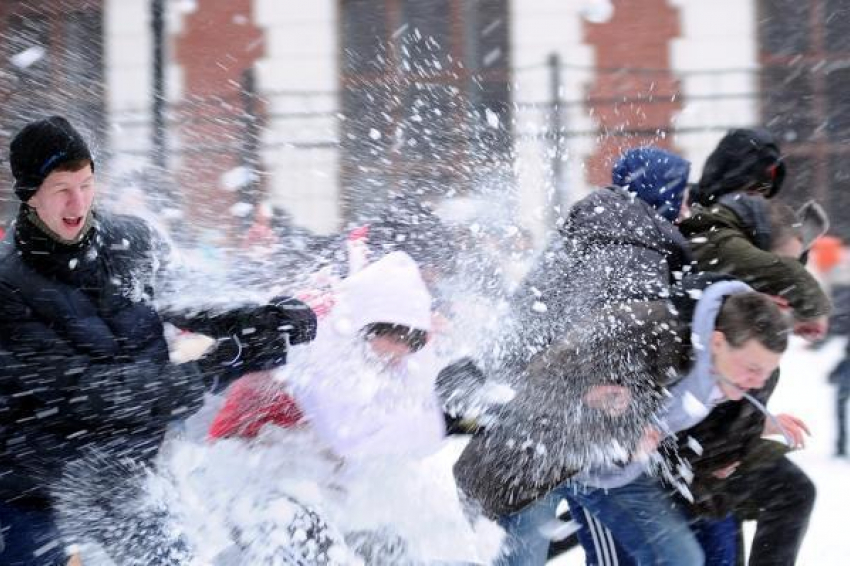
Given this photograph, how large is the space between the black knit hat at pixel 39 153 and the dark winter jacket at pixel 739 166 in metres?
1.99

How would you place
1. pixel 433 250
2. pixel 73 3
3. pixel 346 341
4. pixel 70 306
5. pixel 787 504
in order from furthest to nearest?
1. pixel 73 3
2. pixel 433 250
3. pixel 787 504
4. pixel 346 341
5. pixel 70 306

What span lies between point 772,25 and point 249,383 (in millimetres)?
13224

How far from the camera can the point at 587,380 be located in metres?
3.13

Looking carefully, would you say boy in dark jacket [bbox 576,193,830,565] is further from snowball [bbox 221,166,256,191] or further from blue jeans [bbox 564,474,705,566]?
snowball [bbox 221,166,256,191]

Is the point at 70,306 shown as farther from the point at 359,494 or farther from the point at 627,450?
the point at 627,450

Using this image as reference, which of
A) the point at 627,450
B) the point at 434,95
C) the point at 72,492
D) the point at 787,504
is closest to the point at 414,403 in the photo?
the point at 627,450

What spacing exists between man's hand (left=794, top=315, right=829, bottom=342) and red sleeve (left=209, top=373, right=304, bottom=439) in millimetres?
1507

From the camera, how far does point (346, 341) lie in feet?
10.1

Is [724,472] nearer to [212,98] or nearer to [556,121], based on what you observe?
[556,121]

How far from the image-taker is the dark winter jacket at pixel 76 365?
2645 millimetres

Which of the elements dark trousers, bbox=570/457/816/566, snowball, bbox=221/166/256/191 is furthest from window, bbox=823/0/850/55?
dark trousers, bbox=570/457/816/566

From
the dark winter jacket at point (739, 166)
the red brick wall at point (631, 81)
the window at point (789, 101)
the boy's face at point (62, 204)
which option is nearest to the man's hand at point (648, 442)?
the dark winter jacket at point (739, 166)

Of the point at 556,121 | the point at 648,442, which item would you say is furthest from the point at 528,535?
the point at 556,121

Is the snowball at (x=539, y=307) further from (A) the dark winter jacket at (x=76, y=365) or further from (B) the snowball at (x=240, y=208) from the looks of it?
(B) the snowball at (x=240, y=208)
